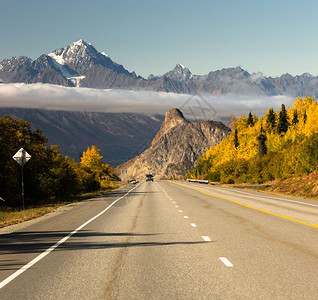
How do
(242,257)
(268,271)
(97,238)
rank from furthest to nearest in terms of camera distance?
(97,238), (242,257), (268,271)

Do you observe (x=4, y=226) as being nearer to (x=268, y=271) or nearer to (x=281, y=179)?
(x=268, y=271)

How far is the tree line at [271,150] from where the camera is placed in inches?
1687

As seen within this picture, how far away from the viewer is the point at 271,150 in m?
86.8

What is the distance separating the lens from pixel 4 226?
15719 mm

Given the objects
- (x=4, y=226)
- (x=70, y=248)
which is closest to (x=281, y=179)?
(x=4, y=226)

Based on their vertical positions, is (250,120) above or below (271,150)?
above

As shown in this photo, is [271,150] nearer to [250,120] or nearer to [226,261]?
[250,120]

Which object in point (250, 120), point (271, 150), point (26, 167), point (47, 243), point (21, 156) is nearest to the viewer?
point (47, 243)

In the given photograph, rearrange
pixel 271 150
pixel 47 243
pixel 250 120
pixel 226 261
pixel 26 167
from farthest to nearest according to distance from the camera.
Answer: pixel 250 120
pixel 271 150
pixel 26 167
pixel 47 243
pixel 226 261

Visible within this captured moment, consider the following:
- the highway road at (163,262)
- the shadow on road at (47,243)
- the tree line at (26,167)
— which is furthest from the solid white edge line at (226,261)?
the tree line at (26,167)

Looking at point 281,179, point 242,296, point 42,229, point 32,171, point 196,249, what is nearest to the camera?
point 242,296

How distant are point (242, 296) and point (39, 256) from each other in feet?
16.0

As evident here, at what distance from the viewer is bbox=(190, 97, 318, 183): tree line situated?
42.8m

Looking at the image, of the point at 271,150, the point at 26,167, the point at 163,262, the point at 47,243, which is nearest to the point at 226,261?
the point at 163,262
